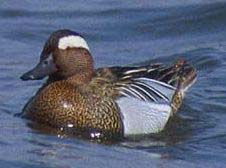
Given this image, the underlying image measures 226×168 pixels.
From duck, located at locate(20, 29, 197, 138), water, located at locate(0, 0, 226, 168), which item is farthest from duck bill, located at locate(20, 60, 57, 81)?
water, located at locate(0, 0, 226, 168)

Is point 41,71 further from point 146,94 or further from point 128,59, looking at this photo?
point 128,59

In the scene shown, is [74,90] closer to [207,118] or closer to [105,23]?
[207,118]

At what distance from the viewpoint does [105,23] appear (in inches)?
675

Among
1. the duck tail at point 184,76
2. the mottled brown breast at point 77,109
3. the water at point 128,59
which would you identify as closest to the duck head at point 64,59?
the mottled brown breast at point 77,109

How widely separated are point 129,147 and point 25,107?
1347mm

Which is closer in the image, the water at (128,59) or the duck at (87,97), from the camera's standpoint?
the water at (128,59)

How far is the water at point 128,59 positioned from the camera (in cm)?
1158

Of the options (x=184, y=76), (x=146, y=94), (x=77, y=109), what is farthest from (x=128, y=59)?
(x=77, y=109)

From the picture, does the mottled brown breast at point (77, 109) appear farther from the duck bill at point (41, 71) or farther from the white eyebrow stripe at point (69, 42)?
the white eyebrow stripe at point (69, 42)

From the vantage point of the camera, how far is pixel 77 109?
12.5 metres

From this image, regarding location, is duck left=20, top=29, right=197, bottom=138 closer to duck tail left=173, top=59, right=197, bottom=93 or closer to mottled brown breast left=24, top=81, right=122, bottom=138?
mottled brown breast left=24, top=81, right=122, bottom=138

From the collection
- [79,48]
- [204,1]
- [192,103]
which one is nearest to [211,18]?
[204,1]

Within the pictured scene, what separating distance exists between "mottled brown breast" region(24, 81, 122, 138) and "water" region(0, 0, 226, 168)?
0.78 ft

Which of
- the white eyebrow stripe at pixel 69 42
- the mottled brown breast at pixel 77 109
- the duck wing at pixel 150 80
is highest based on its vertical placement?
the white eyebrow stripe at pixel 69 42
